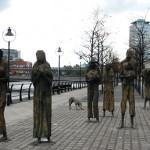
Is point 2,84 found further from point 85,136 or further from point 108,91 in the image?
point 108,91

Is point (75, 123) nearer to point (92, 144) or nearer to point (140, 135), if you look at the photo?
point (140, 135)

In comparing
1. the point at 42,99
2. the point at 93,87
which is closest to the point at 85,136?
the point at 42,99

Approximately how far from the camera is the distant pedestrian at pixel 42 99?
971 centimetres

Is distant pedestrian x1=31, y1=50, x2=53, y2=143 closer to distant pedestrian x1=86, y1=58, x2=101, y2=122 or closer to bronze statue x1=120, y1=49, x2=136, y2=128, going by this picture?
bronze statue x1=120, y1=49, x2=136, y2=128

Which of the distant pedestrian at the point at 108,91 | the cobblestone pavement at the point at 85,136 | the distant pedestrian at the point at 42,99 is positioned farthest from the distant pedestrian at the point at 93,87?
the distant pedestrian at the point at 42,99

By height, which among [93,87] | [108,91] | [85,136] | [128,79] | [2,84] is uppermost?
[128,79]

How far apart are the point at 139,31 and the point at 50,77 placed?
25099mm

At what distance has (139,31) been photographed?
34000mm

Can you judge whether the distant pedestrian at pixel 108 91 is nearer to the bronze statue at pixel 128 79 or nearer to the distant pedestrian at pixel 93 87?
the distant pedestrian at pixel 93 87

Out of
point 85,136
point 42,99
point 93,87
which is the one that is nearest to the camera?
point 42,99

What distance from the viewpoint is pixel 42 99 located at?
9.76 metres

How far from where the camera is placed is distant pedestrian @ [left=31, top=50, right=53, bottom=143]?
382 inches

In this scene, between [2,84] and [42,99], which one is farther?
[2,84]

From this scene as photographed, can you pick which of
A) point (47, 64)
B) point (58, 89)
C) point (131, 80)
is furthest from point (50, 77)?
point (58, 89)
